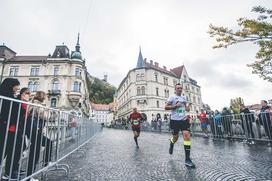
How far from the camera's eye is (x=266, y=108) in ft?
27.8

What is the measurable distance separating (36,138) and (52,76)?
4014 cm

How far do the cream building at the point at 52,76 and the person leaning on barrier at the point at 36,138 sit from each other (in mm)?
36707

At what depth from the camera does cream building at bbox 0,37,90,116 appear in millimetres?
39062

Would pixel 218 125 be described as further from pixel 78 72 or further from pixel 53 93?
pixel 53 93

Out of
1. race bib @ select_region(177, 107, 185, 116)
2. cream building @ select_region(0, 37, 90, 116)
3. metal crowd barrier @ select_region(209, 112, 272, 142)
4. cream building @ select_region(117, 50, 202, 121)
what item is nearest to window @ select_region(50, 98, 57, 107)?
cream building @ select_region(0, 37, 90, 116)

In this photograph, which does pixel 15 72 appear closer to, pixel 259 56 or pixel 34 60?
pixel 34 60

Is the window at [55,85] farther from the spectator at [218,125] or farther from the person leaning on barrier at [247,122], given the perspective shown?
the person leaning on barrier at [247,122]

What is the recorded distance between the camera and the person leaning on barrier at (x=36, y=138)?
3238 millimetres

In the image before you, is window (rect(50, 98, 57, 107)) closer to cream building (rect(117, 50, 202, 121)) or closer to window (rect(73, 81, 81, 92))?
window (rect(73, 81, 81, 92))

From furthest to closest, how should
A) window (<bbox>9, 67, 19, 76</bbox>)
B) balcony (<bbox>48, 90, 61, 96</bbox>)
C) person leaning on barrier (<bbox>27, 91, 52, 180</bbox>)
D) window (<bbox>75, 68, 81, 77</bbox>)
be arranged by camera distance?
window (<bbox>75, 68, 81, 77</bbox>) → window (<bbox>9, 67, 19, 76</bbox>) → balcony (<bbox>48, 90, 61, 96</bbox>) → person leaning on barrier (<bbox>27, 91, 52, 180</bbox>)

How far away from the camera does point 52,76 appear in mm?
39812

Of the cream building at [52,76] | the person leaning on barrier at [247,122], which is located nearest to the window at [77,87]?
the cream building at [52,76]

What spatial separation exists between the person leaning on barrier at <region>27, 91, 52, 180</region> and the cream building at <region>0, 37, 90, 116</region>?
36707 mm

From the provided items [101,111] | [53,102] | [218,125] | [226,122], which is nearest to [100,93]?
[101,111]
